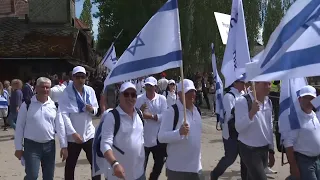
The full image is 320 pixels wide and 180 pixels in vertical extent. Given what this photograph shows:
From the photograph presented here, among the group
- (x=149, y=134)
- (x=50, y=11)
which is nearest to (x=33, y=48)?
(x=50, y=11)

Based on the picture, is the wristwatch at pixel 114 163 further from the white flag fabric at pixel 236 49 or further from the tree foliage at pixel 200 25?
the tree foliage at pixel 200 25

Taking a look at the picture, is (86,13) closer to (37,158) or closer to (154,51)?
(37,158)

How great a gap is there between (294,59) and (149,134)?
3902mm

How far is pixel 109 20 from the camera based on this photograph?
45.6 metres

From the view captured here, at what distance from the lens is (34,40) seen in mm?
33469

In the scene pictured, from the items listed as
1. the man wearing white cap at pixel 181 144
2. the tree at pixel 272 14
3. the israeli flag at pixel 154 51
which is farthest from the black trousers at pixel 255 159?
the tree at pixel 272 14

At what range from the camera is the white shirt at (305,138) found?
562cm

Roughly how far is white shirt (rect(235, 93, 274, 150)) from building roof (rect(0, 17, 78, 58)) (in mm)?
26973

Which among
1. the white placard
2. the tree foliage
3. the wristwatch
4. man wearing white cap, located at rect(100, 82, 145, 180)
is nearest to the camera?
the wristwatch

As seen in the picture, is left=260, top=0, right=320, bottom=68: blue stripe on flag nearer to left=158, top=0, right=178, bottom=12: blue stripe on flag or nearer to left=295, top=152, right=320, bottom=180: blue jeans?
left=158, top=0, right=178, bottom=12: blue stripe on flag

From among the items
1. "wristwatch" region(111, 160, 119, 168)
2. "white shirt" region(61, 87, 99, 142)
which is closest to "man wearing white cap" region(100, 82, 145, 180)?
"wristwatch" region(111, 160, 119, 168)

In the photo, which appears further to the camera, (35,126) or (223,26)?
(223,26)

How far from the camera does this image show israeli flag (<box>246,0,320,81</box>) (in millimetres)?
3852

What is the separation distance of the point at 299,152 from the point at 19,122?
11.0 ft
